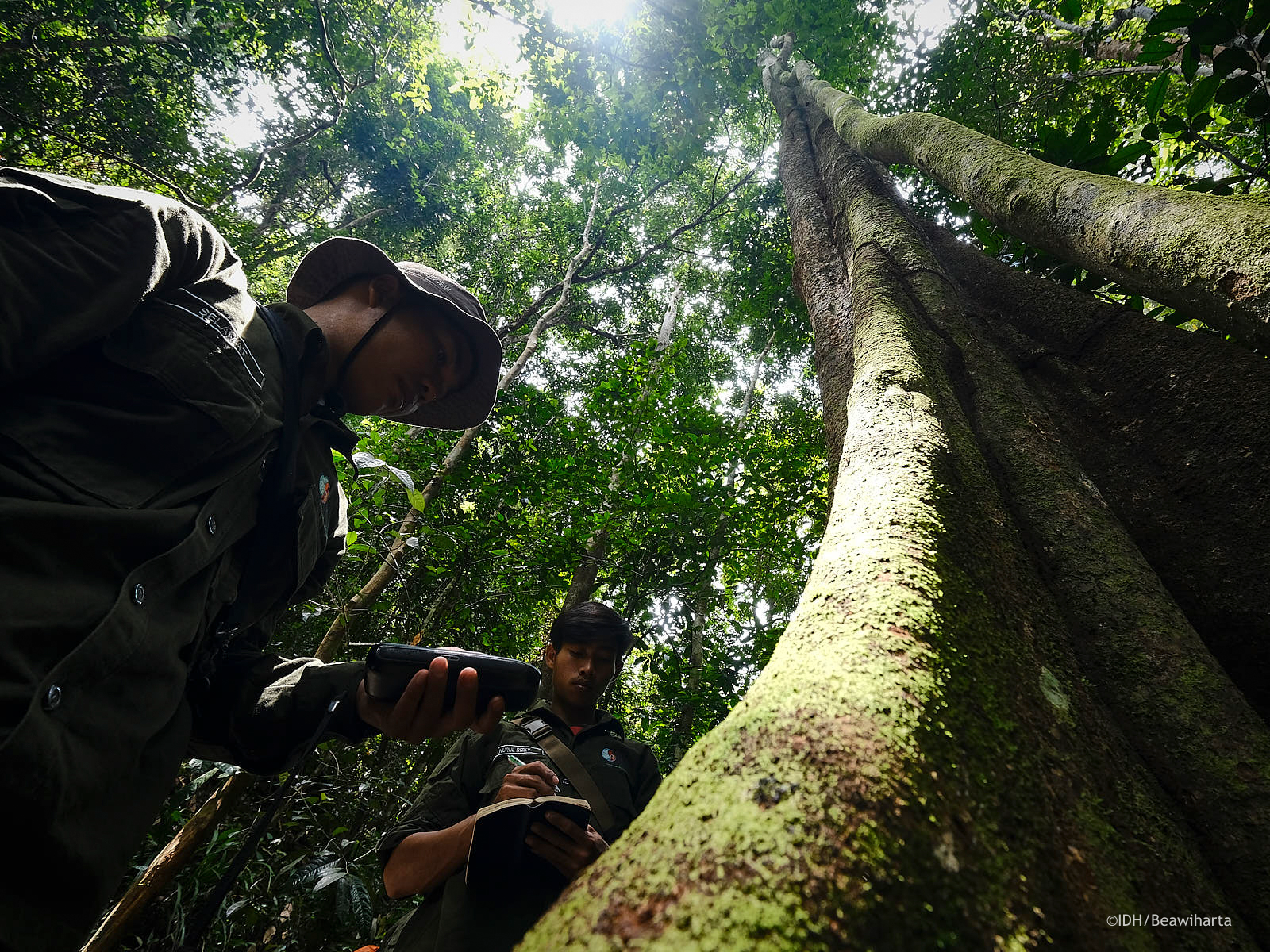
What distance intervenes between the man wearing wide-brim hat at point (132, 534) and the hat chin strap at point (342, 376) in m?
0.06

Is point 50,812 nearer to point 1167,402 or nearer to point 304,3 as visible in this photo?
point 1167,402

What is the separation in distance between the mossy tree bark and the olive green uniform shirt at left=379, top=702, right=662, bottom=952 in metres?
1.13

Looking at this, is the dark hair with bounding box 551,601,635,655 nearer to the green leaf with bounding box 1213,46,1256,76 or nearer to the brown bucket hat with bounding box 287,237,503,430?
the brown bucket hat with bounding box 287,237,503,430

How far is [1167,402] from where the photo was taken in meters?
1.76

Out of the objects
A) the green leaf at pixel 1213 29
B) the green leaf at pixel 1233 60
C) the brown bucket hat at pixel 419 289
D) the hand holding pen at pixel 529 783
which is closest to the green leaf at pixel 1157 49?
the green leaf at pixel 1233 60

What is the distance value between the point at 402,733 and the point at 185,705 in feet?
1.71

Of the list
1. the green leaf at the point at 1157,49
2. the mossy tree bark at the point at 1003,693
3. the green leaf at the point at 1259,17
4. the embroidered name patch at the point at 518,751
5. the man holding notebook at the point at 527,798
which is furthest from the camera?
the green leaf at the point at 1157,49

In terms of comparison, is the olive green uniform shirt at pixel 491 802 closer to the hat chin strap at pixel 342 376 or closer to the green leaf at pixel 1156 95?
the hat chin strap at pixel 342 376

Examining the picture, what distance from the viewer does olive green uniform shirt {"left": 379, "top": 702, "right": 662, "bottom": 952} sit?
1.73 metres

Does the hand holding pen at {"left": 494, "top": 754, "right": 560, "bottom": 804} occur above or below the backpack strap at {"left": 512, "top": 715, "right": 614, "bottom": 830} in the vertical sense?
below

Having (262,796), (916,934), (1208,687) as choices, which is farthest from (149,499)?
(262,796)

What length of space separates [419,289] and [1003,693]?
2019mm

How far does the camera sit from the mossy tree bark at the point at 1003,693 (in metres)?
0.47

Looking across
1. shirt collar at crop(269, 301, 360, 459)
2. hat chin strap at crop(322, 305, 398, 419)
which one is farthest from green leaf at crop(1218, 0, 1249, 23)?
shirt collar at crop(269, 301, 360, 459)
